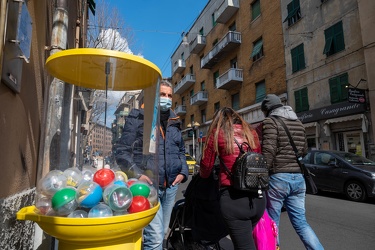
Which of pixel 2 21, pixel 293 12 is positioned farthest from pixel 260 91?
pixel 2 21

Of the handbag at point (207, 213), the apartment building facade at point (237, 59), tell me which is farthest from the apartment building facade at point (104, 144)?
the apartment building facade at point (237, 59)

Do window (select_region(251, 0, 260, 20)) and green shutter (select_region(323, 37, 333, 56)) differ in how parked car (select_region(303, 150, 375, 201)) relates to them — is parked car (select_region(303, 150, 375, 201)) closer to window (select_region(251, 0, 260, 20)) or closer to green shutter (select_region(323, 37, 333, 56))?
green shutter (select_region(323, 37, 333, 56))

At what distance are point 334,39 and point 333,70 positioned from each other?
5.18 ft

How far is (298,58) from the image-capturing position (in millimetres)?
17047

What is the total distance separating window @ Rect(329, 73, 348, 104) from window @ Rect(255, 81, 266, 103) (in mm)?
6119

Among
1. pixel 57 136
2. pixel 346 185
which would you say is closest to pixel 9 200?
pixel 57 136

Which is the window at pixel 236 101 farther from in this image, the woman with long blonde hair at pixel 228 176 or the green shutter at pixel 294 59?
the woman with long blonde hair at pixel 228 176

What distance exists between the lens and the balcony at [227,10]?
23.9 m

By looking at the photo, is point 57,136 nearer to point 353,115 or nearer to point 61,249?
point 61,249

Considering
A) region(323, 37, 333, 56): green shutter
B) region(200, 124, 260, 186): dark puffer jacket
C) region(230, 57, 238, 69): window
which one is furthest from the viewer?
region(230, 57, 238, 69): window

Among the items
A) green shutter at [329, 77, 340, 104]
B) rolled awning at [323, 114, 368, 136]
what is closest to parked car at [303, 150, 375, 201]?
rolled awning at [323, 114, 368, 136]

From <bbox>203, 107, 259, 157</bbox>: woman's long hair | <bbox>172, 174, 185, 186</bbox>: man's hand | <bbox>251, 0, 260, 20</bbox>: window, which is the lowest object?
<bbox>172, 174, 185, 186</bbox>: man's hand

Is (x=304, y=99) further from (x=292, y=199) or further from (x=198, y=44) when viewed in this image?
(x=198, y=44)

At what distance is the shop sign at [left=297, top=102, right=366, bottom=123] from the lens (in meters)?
13.1
